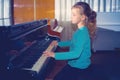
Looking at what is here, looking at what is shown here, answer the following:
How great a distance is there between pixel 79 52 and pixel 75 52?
25 mm

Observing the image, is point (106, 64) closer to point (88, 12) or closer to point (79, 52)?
point (88, 12)

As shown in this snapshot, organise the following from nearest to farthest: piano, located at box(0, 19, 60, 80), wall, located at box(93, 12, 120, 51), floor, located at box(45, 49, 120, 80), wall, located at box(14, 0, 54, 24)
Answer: piano, located at box(0, 19, 60, 80) < floor, located at box(45, 49, 120, 80) < wall, located at box(93, 12, 120, 51) < wall, located at box(14, 0, 54, 24)

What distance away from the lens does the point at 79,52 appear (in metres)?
1.67

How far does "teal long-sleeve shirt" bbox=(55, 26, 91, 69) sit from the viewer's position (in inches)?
65.3

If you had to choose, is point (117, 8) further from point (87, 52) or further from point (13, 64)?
point (13, 64)

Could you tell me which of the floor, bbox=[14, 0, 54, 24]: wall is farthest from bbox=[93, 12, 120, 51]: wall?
bbox=[14, 0, 54, 24]: wall

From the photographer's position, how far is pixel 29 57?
185 cm

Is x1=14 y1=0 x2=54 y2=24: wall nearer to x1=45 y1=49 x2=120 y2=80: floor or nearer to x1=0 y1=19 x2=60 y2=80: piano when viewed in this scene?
x1=45 y1=49 x2=120 y2=80: floor

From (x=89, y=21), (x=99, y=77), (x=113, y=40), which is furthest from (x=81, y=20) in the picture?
(x=113, y=40)

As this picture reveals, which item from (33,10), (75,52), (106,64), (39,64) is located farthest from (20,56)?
(33,10)

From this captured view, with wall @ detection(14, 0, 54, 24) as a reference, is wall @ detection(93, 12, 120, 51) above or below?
below

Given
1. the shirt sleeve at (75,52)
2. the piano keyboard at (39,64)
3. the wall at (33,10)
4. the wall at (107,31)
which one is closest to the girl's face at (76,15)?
the shirt sleeve at (75,52)

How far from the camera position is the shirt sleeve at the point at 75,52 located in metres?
1.65

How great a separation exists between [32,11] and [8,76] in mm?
4424
